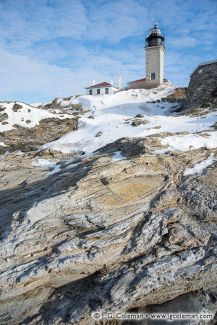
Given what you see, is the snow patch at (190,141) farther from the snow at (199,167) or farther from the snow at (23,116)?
the snow at (23,116)

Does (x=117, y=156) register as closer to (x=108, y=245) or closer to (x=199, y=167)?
(x=199, y=167)

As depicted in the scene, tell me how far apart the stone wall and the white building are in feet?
87.5

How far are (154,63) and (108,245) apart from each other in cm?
5385

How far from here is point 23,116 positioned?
3559 cm

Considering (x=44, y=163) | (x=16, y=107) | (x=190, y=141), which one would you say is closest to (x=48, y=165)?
(x=44, y=163)

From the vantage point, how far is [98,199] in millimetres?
12344

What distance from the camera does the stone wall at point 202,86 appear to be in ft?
107

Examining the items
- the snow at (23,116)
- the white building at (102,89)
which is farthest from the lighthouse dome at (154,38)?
the snow at (23,116)

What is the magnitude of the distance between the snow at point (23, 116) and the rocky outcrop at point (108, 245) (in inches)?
848

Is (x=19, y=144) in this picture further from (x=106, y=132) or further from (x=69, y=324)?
(x=69, y=324)

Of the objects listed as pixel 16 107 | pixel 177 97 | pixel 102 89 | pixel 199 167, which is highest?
pixel 102 89

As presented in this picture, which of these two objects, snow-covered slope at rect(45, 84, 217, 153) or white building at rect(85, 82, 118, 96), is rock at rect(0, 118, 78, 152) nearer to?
snow-covered slope at rect(45, 84, 217, 153)

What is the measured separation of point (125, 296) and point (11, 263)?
11.8 feet

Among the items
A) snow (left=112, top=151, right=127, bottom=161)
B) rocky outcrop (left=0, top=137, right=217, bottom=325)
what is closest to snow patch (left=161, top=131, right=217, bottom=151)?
snow (left=112, top=151, right=127, bottom=161)
